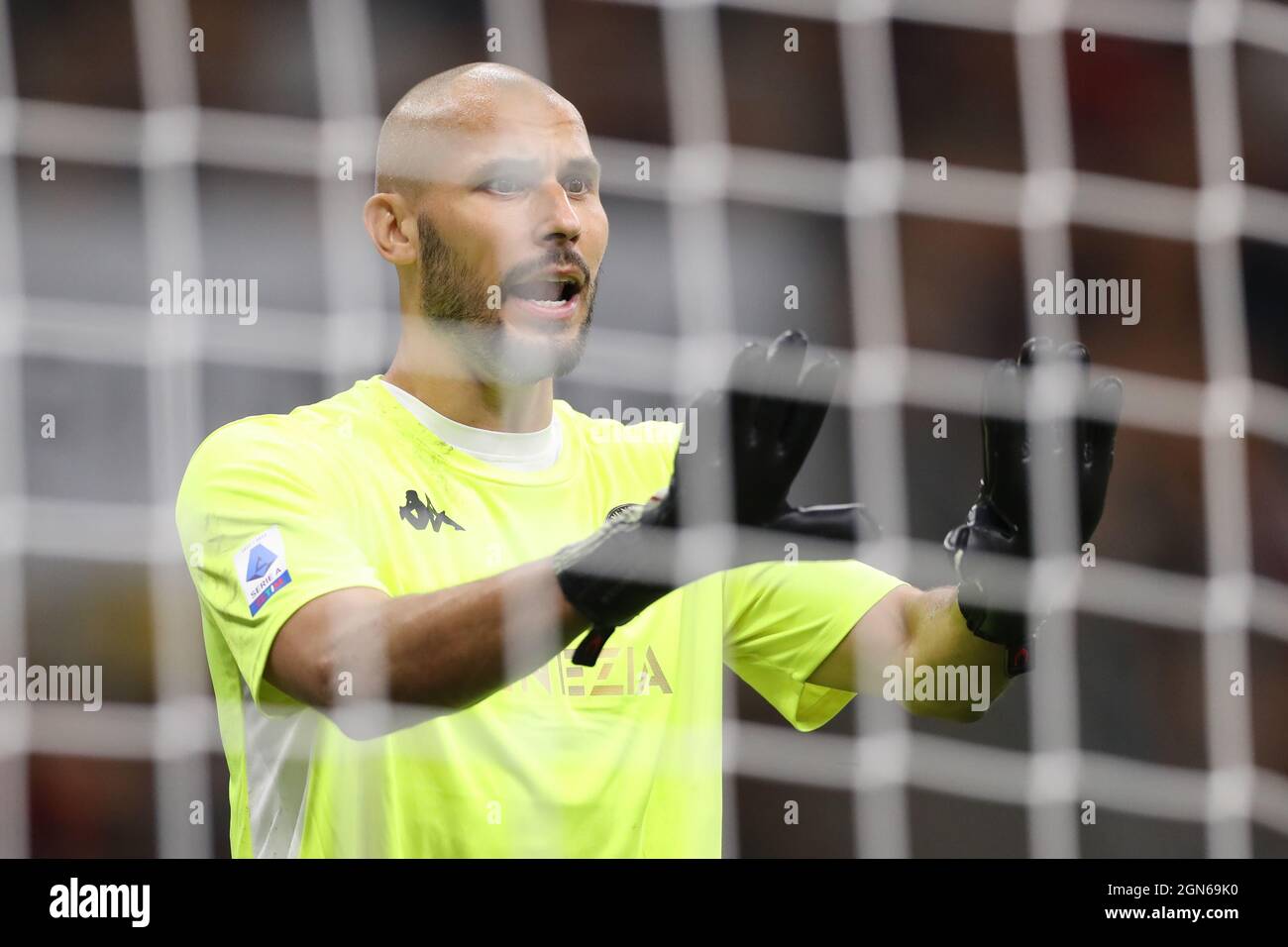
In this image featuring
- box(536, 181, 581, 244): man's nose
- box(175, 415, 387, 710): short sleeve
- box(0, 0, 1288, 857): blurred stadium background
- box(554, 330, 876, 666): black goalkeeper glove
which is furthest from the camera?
box(0, 0, 1288, 857): blurred stadium background

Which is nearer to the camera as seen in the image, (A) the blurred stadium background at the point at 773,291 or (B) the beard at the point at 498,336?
(B) the beard at the point at 498,336

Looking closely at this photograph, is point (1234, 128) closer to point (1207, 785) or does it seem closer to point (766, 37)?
point (766, 37)

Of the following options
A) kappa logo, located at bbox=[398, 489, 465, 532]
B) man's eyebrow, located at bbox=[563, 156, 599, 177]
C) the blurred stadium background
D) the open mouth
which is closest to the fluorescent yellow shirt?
kappa logo, located at bbox=[398, 489, 465, 532]

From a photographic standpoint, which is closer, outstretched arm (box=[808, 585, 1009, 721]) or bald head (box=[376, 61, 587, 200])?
outstretched arm (box=[808, 585, 1009, 721])

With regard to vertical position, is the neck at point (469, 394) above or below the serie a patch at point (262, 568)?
above

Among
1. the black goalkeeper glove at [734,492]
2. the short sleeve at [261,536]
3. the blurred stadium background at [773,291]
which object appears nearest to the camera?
the black goalkeeper glove at [734,492]

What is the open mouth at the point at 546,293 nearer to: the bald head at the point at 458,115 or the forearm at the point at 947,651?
the bald head at the point at 458,115

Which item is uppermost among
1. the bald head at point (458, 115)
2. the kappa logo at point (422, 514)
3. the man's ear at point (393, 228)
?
the bald head at point (458, 115)

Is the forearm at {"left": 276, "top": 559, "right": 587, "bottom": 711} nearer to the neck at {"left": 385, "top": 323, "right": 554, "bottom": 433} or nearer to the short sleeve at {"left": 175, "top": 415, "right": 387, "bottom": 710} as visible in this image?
the short sleeve at {"left": 175, "top": 415, "right": 387, "bottom": 710}

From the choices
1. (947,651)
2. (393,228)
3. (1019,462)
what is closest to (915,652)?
(947,651)

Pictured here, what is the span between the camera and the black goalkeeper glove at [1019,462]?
114cm

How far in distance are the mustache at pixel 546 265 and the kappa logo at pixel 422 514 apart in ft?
0.66

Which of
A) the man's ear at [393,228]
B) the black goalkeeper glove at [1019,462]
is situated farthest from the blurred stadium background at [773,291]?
the black goalkeeper glove at [1019,462]

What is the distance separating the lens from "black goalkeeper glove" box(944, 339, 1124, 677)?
1.14m
